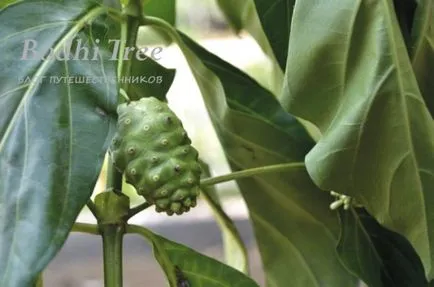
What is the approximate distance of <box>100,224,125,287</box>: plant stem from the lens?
0.45 m

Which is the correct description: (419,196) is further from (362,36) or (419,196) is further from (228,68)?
(228,68)

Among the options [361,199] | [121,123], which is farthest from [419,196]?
[121,123]

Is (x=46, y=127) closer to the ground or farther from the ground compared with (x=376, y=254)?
farther from the ground

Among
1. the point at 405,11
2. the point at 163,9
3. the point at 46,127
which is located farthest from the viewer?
the point at 163,9

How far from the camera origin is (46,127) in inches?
16.7

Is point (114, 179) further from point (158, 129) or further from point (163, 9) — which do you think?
point (163, 9)

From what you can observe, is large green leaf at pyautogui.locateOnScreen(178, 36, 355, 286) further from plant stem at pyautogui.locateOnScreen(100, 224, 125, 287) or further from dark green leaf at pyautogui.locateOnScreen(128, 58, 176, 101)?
plant stem at pyautogui.locateOnScreen(100, 224, 125, 287)

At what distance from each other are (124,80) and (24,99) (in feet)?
0.29

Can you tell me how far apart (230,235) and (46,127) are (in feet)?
0.78

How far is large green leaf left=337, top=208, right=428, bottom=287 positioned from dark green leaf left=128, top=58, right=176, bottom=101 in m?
0.16

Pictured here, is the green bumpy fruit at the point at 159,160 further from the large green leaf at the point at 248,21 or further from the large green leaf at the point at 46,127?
the large green leaf at the point at 248,21

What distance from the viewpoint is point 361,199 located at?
0.45 m

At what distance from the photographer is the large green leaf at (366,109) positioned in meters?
0.44

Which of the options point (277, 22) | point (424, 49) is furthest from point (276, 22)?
point (424, 49)
